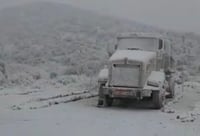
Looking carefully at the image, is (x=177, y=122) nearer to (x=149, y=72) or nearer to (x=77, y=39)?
(x=149, y=72)

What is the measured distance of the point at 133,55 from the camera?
21.3 metres

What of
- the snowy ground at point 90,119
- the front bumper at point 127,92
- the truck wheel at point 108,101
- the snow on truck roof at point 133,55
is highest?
the snow on truck roof at point 133,55

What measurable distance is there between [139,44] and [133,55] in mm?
1525

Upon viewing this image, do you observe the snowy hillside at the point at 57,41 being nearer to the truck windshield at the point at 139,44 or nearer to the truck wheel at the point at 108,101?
the truck windshield at the point at 139,44

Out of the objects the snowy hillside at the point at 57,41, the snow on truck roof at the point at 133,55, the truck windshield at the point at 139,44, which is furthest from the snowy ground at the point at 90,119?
the snowy hillside at the point at 57,41

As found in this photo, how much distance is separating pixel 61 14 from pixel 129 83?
83.3m

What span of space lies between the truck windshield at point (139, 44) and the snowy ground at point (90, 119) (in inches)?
99.8

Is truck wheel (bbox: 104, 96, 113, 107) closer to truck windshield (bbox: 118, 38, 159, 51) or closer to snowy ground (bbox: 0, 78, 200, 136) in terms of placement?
snowy ground (bbox: 0, 78, 200, 136)

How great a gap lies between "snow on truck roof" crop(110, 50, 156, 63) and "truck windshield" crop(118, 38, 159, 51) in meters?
0.47

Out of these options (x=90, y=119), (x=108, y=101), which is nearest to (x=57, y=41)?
(x=108, y=101)

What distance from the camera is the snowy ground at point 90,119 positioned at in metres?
13.8

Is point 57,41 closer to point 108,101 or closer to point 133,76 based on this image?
point 108,101

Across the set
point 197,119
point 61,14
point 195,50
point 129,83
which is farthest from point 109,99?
point 61,14

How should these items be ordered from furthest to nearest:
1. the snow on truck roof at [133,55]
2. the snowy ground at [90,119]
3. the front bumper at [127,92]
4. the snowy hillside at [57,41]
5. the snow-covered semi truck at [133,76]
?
the snowy hillside at [57,41] < the snow on truck roof at [133,55] < the snow-covered semi truck at [133,76] < the front bumper at [127,92] < the snowy ground at [90,119]
